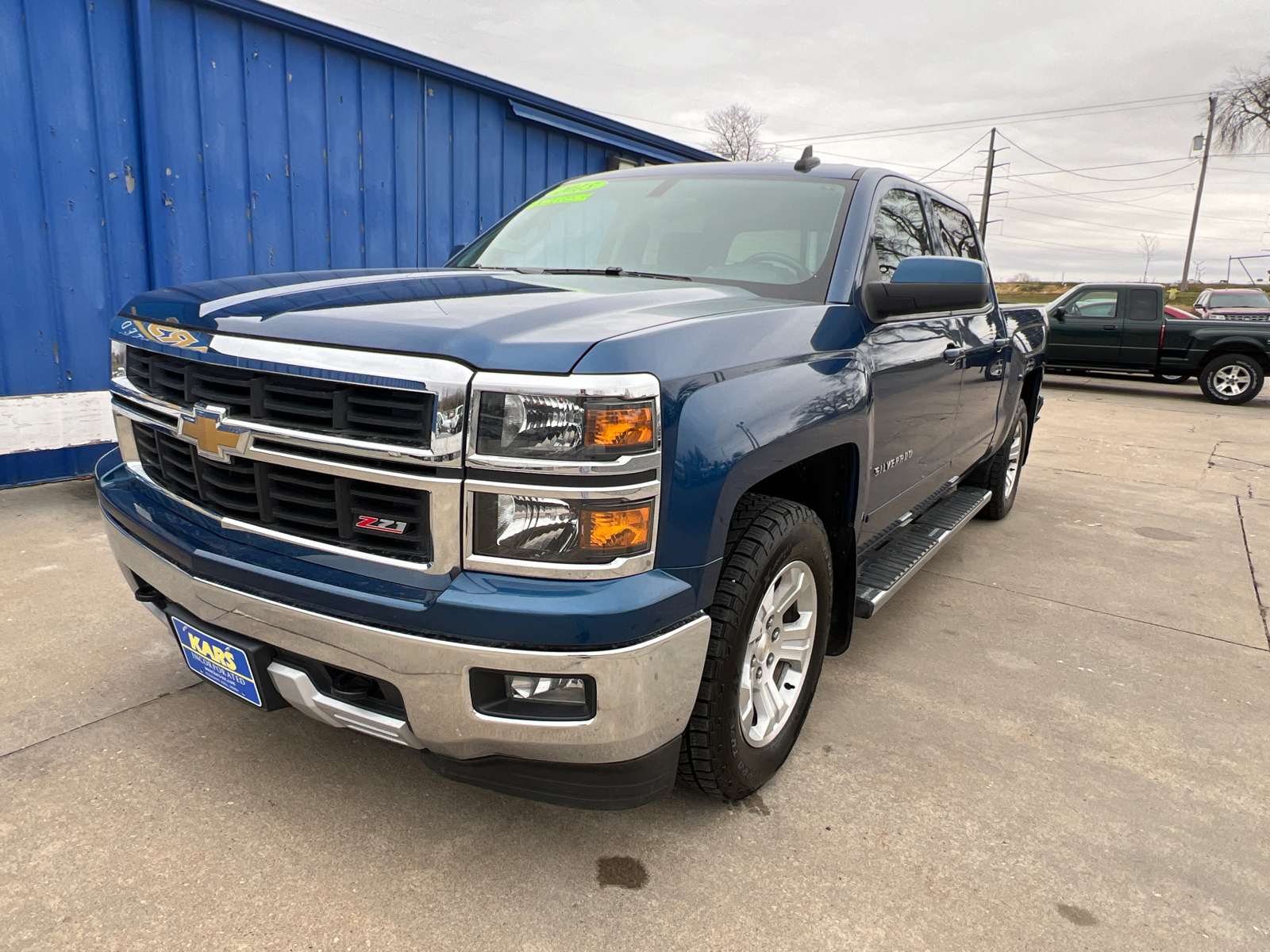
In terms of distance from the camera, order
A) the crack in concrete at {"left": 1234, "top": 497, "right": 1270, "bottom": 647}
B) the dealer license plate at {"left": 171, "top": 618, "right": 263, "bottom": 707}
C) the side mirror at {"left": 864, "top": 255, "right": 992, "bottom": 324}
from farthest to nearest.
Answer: the crack in concrete at {"left": 1234, "top": 497, "right": 1270, "bottom": 647}
the side mirror at {"left": 864, "top": 255, "right": 992, "bottom": 324}
the dealer license plate at {"left": 171, "top": 618, "right": 263, "bottom": 707}

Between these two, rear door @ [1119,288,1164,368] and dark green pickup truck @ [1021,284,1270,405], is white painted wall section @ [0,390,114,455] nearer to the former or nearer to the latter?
dark green pickup truck @ [1021,284,1270,405]

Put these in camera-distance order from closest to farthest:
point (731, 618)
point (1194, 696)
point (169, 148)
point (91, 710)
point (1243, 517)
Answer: point (731, 618) → point (91, 710) → point (1194, 696) → point (169, 148) → point (1243, 517)

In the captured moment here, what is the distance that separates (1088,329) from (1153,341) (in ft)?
3.11

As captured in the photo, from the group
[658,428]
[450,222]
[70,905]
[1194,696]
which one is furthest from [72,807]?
[450,222]

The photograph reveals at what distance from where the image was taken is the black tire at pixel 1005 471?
5.08m

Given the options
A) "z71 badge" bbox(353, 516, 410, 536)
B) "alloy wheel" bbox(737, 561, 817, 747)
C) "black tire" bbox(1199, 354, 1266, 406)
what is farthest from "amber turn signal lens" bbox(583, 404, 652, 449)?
"black tire" bbox(1199, 354, 1266, 406)

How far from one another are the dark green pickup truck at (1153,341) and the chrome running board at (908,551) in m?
10.7

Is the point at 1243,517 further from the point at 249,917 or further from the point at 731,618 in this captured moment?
the point at 249,917

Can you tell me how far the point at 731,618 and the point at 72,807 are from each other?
174 cm

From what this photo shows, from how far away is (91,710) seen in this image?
2.60 metres

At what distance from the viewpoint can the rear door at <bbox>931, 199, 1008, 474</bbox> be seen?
3721 mm

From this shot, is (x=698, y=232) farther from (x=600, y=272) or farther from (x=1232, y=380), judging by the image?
(x=1232, y=380)

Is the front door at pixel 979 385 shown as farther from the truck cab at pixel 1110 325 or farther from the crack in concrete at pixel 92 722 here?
the truck cab at pixel 1110 325

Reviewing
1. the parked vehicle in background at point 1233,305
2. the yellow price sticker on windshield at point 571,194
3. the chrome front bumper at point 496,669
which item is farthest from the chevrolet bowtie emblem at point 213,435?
the parked vehicle in background at point 1233,305
